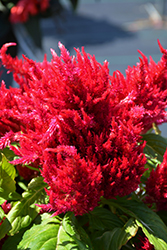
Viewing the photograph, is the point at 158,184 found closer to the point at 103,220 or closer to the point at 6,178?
the point at 103,220

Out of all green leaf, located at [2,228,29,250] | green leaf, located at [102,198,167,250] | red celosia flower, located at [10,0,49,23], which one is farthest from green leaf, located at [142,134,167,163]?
red celosia flower, located at [10,0,49,23]

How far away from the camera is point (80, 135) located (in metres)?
0.68

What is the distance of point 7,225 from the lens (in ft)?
2.32

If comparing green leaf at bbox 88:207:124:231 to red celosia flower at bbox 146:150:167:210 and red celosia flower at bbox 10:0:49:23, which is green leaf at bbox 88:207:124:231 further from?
red celosia flower at bbox 10:0:49:23

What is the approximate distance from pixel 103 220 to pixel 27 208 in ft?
0.65

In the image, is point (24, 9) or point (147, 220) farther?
point (24, 9)

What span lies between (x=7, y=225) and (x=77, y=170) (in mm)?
229

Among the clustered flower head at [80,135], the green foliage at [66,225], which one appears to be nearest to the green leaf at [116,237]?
the green foliage at [66,225]

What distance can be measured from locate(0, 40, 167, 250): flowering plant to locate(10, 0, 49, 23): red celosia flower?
1.29m

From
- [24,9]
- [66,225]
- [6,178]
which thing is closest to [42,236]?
[66,225]

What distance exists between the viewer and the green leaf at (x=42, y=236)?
2.28 ft

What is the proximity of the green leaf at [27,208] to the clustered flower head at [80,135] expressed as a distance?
0.10 metres

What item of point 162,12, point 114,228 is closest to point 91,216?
point 114,228

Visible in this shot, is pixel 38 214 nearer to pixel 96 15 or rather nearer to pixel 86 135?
pixel 86 135
